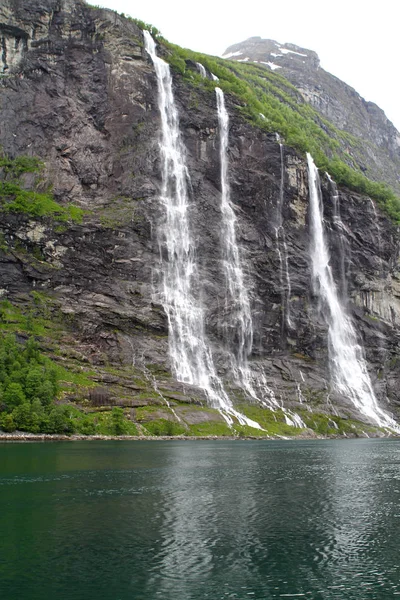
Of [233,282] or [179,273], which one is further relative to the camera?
[233,282]

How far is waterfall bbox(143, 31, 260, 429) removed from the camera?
93.4 m

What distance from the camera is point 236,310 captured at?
104562 millimetres

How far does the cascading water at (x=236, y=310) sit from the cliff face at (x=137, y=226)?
1.58 m

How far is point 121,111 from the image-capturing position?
11581 centimetres

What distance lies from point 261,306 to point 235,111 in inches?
1821

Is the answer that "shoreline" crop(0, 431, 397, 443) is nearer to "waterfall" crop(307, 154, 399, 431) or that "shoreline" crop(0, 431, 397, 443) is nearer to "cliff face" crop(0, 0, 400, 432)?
"cliff face" crop(0, 0, 400, 432)

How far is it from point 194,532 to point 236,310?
8155cm

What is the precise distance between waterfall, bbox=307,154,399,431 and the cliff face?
2328 mm

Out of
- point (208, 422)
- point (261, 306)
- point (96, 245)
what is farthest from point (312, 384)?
point (96, 245)

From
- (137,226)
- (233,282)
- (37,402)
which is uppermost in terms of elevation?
(137,226)

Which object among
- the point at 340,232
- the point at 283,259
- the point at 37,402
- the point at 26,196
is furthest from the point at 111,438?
the point at 340,232

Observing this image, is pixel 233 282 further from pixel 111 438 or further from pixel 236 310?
pixel 111 438

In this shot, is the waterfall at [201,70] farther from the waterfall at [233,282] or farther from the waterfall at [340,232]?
the waterfall at [340,232]

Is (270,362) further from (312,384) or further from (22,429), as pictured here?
(22,429)
